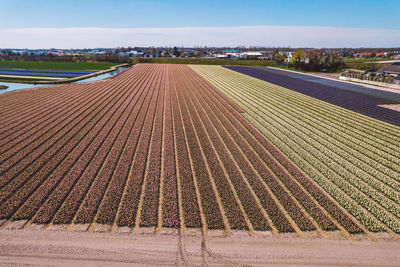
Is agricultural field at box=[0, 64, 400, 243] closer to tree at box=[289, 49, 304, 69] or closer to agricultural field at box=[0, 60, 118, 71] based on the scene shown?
tree at box=[289, 49, 304, 69]

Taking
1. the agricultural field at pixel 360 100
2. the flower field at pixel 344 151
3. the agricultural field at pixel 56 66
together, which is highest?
the agricultural field at pixel 56 66

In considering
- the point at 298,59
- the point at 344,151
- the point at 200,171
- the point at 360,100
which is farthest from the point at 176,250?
the point at 298,59

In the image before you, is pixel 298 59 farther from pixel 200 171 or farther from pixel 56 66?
pixel 56 66

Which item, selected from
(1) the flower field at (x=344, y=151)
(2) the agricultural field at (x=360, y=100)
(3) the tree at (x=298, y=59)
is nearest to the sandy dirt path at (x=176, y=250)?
(1) the flower field at (x=344, y=151)

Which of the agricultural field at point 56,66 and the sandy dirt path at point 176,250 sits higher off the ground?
the agricultural field at point 56,66

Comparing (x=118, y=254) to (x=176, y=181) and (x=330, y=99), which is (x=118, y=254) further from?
(x=330, y=99)

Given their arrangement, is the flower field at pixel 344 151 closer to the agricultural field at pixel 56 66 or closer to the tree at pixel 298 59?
the tree at pixel 298 59
